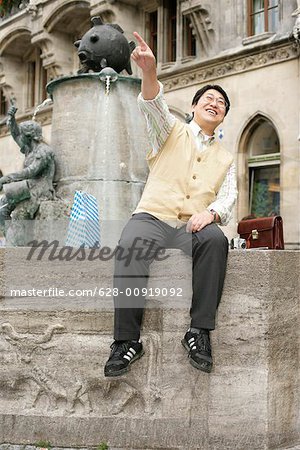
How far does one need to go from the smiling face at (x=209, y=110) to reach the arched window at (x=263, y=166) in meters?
14.4

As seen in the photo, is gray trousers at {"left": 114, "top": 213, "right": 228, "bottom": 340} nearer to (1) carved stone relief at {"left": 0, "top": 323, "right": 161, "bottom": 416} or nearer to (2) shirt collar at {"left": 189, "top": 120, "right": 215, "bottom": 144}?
(1) carved stone relief at {"left": 0, "top": 323, "right": 161, "bottom": 416}

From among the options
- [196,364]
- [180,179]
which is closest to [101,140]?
[180,179]

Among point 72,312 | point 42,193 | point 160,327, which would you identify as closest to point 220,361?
point 160,327

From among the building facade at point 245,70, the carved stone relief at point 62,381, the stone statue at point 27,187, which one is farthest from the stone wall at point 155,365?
Answer: the building facade at point 245,70

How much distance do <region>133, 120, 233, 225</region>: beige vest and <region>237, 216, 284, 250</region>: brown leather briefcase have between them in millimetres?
2340

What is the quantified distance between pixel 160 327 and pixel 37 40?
22.8 metres

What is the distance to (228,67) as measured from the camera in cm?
1897

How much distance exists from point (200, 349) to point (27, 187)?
12.0 feet

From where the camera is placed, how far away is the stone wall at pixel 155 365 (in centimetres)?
395

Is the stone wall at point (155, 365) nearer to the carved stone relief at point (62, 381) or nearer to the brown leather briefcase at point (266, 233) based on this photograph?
the carved stone relief at point (62, 381)

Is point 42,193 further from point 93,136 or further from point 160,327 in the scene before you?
point 160,327

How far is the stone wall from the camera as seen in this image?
155 inches

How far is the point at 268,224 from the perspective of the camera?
655cm

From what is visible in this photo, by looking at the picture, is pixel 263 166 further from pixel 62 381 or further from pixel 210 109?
pixel 62 381
